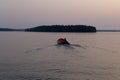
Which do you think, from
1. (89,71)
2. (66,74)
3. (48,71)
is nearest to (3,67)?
(48,71)

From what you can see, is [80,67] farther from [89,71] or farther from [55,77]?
[55,77]

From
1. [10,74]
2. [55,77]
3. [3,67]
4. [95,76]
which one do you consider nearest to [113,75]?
[95,76]

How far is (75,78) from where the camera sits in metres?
23.2

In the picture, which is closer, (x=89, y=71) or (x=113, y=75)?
(x=113, y=75)

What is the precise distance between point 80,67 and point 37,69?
4990mm

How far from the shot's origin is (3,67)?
28.0m

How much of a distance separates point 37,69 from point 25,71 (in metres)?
1.79

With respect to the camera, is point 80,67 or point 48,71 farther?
point 80,67

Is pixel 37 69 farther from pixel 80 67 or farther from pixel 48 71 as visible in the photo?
pixel 80 67

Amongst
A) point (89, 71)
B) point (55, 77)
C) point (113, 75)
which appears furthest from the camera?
point (89, 71)

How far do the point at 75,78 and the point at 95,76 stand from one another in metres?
2.02

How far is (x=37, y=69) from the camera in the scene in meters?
27.1

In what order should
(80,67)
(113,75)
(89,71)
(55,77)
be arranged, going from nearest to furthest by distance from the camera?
(55,77) < (113,75) < (89,71) < (80,67)

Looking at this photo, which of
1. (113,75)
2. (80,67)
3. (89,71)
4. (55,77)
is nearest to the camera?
(55,77)
